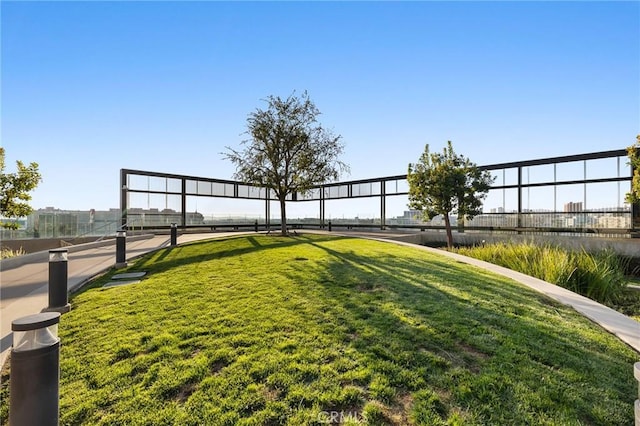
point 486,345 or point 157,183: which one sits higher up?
point 157,183

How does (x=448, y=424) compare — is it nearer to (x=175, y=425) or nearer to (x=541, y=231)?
(x=175, y=425)

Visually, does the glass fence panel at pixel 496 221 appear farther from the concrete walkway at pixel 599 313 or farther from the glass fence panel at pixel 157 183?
the glass fence panel at pixel 157 183

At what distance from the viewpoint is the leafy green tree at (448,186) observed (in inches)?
561

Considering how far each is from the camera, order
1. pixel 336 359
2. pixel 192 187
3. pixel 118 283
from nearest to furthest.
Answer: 1. pixel 336 359
2. pixel 118 283
3. pixel 192 187

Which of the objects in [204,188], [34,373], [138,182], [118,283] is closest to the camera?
[34,373]

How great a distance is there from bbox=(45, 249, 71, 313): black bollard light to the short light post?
11.0 ft

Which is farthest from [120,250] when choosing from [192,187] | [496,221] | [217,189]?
[496,221]

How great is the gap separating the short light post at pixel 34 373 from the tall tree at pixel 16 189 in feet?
40.9

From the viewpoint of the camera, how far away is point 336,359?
2.95 m

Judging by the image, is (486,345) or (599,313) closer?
(486,345)

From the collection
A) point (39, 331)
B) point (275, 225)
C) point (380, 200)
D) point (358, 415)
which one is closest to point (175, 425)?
point (39, 331)

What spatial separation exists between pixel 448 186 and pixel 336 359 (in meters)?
13.1

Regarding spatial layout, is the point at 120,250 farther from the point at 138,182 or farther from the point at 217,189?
the point at 217,189

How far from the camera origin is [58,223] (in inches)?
595
